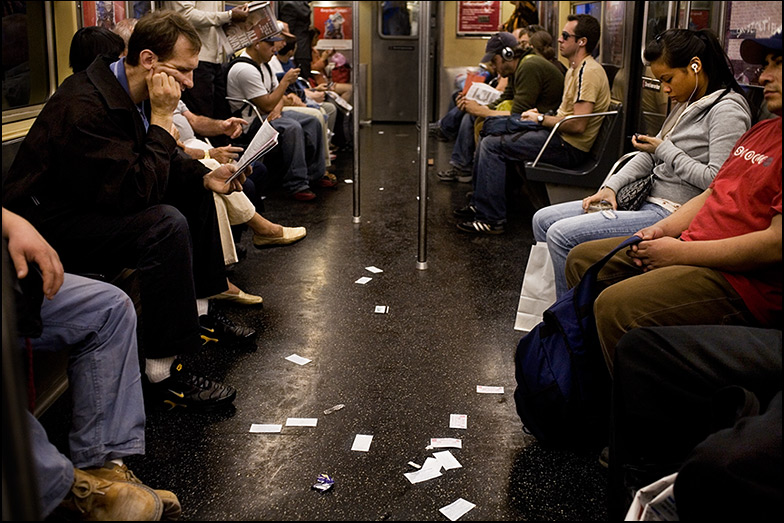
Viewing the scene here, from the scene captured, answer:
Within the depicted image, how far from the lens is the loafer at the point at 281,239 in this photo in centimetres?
475

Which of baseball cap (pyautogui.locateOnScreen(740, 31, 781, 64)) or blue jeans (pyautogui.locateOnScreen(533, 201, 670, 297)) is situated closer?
baseball cap (pyautogui.locateOnScreen(740, 31, 781, 64))

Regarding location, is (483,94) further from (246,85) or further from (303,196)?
(246,85)

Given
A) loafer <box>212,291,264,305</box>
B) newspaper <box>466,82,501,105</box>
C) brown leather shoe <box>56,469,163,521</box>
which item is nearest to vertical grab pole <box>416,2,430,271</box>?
loafer <box>212,291,264,305</box>

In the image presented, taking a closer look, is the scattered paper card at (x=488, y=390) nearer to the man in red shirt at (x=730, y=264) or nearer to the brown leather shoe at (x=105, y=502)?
the man in red shirt at (x=730, y=264)

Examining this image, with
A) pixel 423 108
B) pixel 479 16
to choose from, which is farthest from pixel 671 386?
pixel 479 16

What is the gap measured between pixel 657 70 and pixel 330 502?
2111mm

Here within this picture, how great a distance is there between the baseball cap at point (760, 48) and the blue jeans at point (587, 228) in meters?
0.98

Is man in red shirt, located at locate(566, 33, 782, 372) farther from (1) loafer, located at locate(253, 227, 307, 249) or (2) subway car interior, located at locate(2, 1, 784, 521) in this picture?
(1) loafer, located at locate(253, 227, 307, 249)

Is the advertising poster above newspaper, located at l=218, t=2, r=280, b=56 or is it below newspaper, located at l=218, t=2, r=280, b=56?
above

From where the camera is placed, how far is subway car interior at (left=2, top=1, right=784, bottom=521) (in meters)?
1.93

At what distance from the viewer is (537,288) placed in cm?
329

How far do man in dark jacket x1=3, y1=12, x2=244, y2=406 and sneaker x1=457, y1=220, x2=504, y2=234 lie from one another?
2905 millimetres

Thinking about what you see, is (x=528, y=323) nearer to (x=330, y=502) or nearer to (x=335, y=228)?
(x=330, y=502)

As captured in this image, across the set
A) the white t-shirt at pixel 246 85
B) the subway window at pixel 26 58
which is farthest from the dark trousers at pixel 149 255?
the white t-shirt at pixel 246 85
